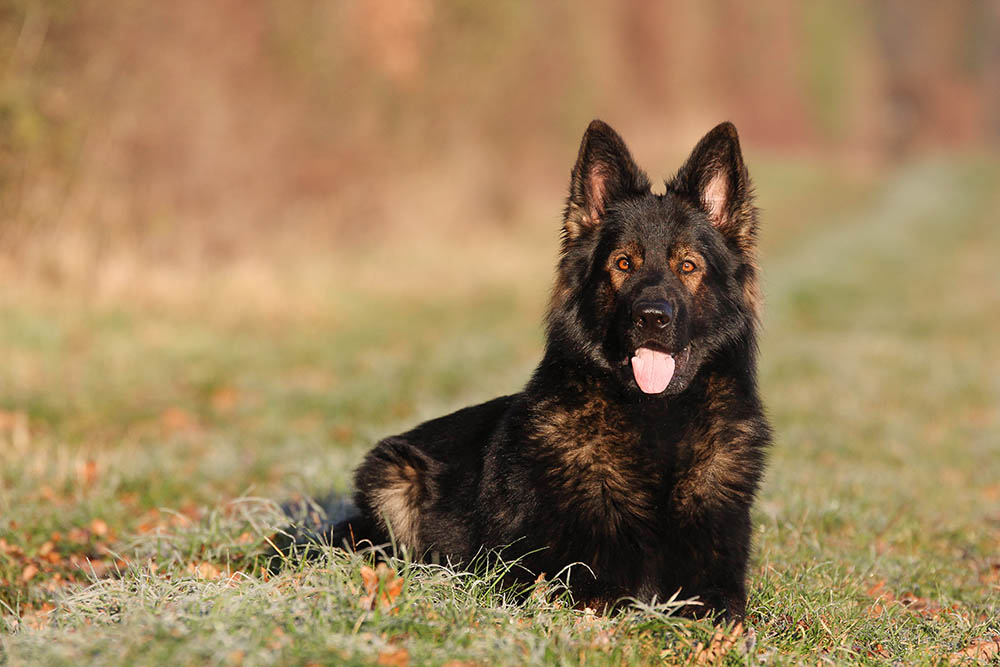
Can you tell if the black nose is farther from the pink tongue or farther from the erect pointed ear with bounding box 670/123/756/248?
the erect pointed ear with bounding box 670/123/756/248

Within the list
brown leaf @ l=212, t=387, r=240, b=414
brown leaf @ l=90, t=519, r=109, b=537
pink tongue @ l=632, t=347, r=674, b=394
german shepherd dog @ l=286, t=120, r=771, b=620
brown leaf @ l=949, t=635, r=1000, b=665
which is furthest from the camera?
brown leaf @ l=212, t=387, r=240, b=414

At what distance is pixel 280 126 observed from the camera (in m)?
15.9

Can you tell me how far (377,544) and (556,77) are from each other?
2229 centimetres

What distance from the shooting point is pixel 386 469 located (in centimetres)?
434

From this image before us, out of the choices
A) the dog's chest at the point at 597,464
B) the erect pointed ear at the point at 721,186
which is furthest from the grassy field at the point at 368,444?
the erect pointed ear at the point at 721,186

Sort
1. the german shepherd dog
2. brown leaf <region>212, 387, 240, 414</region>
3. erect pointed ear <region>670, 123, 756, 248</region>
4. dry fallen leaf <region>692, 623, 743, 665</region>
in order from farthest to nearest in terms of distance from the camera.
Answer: brown leaf <region>212, 387, 240, 414</region> → erect pointed ear <region>670, 123, 756, 248</region> → the german shepherd dog → dry fallen leaf <region>692, 623, 743, 665</region>

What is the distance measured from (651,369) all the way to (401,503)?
1.31 m

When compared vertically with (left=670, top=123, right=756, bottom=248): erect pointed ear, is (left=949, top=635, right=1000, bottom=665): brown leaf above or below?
below

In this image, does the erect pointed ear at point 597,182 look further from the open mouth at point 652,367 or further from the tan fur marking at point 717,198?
the open mouth at point 652,367

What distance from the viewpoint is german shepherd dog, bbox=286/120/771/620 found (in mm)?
3689

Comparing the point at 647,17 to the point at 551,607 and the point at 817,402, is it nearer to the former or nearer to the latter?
the point at 817,402

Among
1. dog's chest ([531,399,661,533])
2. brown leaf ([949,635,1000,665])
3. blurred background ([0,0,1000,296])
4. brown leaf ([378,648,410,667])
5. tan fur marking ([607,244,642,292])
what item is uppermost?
blurred background ([0,0,1000,296])

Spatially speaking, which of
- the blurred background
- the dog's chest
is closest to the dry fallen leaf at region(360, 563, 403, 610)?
the dog's chest

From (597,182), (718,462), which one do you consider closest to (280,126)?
(597,182)
